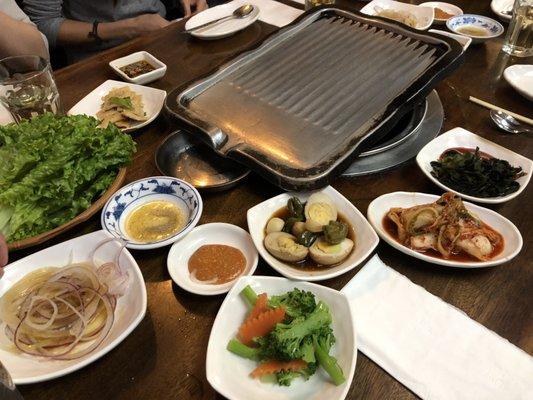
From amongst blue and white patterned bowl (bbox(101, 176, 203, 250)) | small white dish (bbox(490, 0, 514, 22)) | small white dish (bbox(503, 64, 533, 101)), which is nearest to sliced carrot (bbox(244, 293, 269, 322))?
blue and white patterned bowl (bbox(101, 176, 203, 250))

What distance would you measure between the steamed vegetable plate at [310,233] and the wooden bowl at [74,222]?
583 mm

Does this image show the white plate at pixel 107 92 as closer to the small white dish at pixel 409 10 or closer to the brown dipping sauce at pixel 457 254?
the brown dipping sauce at pixel 457 254

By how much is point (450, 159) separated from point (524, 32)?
1228 mm

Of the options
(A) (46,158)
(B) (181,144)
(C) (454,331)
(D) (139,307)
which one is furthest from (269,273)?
(A) (46,158)

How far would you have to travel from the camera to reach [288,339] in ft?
3.57

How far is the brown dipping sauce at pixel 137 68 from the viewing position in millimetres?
2307

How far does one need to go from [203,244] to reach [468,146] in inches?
46.7

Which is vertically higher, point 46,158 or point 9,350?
point 46,158

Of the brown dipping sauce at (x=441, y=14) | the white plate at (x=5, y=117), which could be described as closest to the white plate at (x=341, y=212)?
the white plate at (x=5, y=117)

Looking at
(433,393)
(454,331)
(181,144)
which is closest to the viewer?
(433,393)

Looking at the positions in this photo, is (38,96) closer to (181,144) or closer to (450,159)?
(181,144)

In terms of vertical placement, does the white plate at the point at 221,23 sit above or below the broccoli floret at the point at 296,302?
above

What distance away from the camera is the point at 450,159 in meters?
1.67

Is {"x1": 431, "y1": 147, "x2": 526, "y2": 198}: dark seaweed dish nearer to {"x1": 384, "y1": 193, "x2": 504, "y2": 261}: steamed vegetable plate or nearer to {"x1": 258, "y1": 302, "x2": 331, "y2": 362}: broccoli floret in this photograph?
{"x1": 384, "y1": 193, "x2": 504, "y2": 261}: steamed vegetable plate
